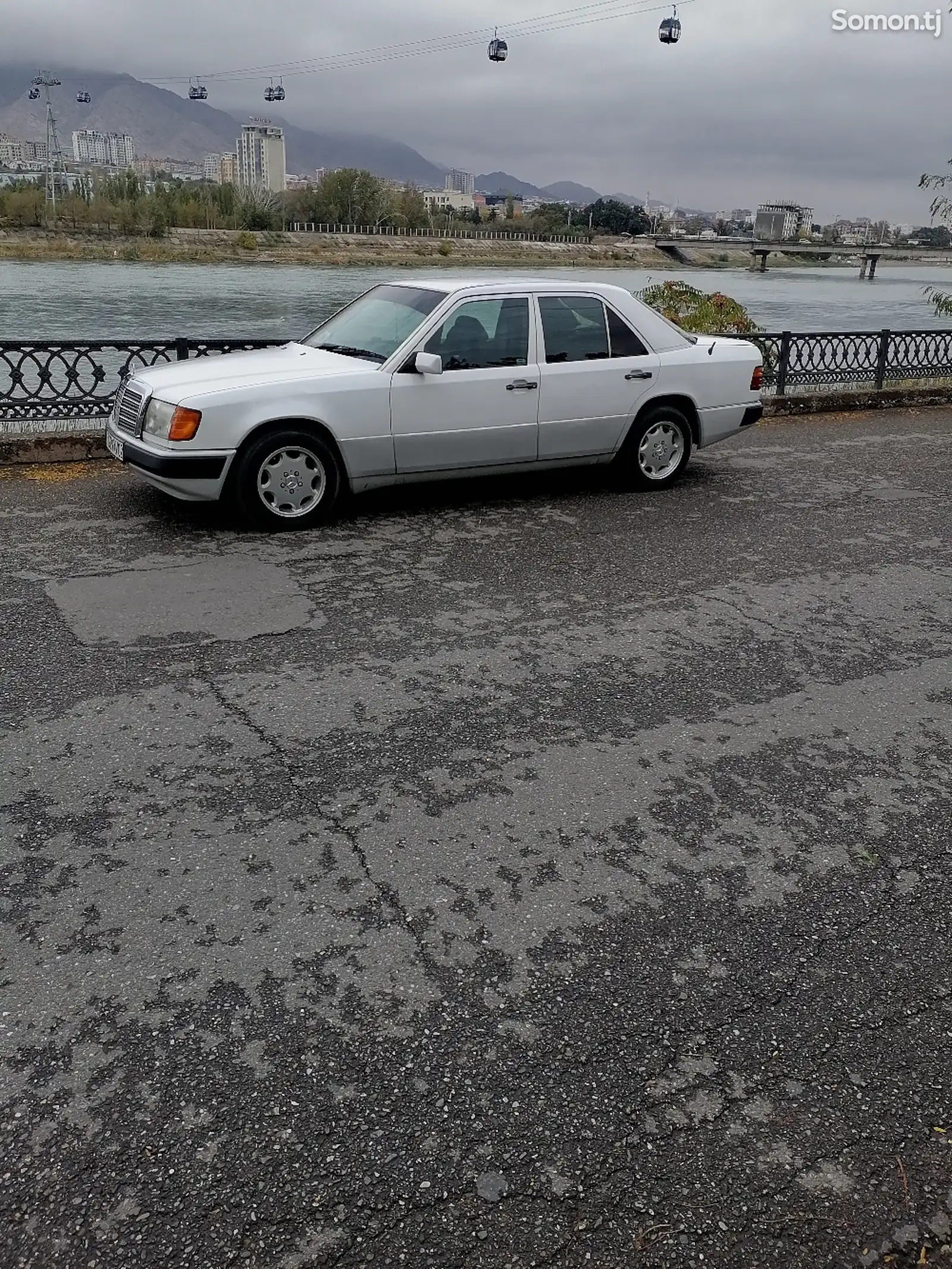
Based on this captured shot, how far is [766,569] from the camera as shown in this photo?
21.9 feet

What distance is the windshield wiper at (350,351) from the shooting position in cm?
733

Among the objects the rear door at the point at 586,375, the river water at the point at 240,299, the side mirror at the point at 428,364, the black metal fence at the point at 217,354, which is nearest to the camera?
the side mirror at the point at 428,364

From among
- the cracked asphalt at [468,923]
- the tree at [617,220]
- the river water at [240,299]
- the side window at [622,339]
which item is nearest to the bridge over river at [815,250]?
the river water at [240,299]

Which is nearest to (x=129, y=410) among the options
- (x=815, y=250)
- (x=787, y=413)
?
(x=787, y=413)

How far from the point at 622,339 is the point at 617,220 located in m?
96.6

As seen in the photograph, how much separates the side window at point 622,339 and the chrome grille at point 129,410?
3.58m

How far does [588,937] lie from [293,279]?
51.0 m

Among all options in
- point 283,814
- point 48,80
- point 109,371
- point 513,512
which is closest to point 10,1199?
point 283,814

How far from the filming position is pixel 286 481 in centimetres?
693

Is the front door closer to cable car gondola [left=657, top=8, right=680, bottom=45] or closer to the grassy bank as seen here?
cable car gondola [left=657, top=8, right=680, bottom=45]

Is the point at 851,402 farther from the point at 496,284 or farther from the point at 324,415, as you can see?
the point at 324,415

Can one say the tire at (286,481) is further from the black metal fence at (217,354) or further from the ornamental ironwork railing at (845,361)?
the ornamental ironwork railing at (845,361)

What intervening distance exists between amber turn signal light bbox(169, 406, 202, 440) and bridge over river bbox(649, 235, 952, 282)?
72.8m

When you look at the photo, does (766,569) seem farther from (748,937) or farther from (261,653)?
(748,937)
